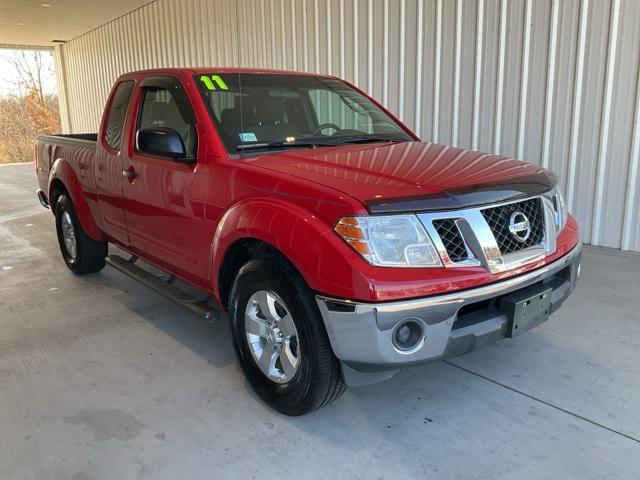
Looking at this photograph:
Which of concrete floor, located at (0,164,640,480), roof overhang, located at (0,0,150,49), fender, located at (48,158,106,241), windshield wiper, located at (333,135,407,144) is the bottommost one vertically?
concrete floor, located at (0,164,640,480)

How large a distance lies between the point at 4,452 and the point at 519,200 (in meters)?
2.62

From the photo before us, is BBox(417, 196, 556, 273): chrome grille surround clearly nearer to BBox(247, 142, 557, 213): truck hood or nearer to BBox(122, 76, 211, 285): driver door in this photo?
BBox(247, 142, 557, 213): truck hood

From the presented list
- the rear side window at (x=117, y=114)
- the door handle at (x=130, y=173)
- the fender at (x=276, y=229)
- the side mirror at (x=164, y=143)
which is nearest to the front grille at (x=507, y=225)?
the fender at (x=276, y=229)

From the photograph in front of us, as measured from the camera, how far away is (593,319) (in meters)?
3.80

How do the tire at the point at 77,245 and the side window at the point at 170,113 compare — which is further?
the tire at the point at 77,245

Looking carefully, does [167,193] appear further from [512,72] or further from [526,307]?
[512,72]

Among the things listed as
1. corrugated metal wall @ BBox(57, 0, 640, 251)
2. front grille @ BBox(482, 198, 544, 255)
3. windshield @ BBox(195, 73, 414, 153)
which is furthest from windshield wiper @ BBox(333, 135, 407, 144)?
corrugated metal wall @ BBox(57, 0, 640, 251)

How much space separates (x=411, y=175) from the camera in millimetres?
2553

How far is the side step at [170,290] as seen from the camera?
10.3ft

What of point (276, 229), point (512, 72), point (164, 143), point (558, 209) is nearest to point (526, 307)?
point (558, 209)

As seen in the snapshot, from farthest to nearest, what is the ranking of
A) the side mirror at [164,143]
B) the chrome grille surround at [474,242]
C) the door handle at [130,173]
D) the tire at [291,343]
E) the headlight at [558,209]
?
the door handle at [130,173] → the side mirror at [164,143] → the headlight at [558,209] → the tire at [291,343] → the chrome grille surround at [474,242]

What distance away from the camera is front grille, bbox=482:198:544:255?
2.41 metres

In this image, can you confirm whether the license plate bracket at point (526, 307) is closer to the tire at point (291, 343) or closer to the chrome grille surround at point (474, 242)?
the chrome grille surround at point (474, 242)

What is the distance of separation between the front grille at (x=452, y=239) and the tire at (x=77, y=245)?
368 centimetres
